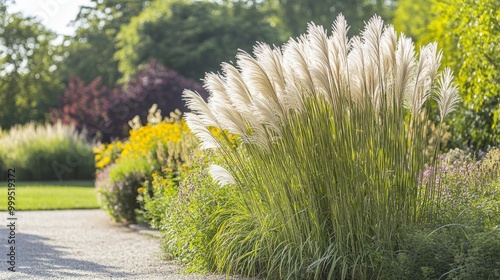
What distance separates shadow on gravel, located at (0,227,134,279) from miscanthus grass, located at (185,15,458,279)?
5.60ft

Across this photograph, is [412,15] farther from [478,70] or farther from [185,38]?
[478,70]

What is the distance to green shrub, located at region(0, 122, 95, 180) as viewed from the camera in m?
20.2

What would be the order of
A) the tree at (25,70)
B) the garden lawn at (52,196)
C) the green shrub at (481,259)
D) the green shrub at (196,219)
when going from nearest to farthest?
1. the green shrub at (481,259)
2. the green shrub at (196,219)
3. the garden lawn at (52,196)
4. the tree at (25,70)

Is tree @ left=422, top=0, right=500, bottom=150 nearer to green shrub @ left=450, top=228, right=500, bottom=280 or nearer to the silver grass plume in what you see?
the silver grass plume

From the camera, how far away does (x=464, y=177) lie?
725cm

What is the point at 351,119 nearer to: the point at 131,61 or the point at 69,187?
the point at 69,187

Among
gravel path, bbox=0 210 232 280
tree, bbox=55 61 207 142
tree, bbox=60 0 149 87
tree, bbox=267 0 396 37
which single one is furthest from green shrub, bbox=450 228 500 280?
tree, bbox=267 0 396 37

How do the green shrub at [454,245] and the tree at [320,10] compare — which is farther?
the tree at [320,10]

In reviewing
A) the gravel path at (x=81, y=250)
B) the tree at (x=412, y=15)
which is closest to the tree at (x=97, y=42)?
the tree at (x=412, y=15)

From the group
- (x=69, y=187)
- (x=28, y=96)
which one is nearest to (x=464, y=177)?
(x=69, y=187)

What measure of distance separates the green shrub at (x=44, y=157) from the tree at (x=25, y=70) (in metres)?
9.25

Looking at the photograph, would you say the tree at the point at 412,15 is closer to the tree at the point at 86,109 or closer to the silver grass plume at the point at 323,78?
the tree at the point at 86,109

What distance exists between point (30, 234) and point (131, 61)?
74.1 ft

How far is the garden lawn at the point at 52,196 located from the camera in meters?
14.1
